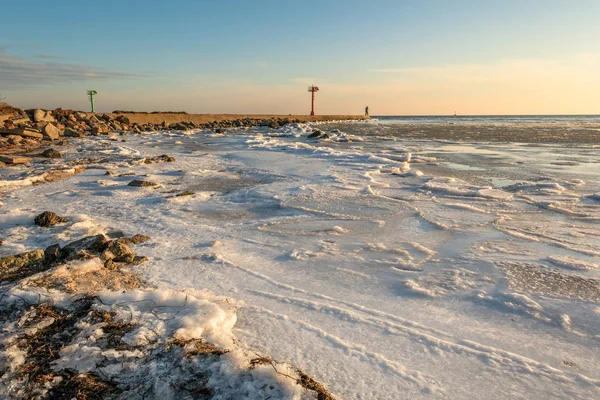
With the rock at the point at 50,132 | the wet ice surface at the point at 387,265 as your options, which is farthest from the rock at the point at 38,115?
the wet ice surface at the point at 387,265

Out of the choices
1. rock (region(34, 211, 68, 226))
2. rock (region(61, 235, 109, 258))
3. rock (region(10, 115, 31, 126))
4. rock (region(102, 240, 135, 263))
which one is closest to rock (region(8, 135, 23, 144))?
rock (region(10, 115, 31, 126))

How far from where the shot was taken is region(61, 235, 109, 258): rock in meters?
3.33

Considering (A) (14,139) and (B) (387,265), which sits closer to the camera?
(B) (387,265)

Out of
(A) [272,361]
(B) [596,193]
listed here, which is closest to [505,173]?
(B) [596,193]

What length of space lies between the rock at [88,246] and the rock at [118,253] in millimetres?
81

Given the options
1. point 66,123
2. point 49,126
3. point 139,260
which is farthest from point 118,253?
point 66,123

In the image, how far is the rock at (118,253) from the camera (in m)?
3.31

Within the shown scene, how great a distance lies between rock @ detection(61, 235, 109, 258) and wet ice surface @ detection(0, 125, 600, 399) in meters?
0.38

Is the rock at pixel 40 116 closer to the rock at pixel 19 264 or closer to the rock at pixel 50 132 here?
the rock at pixel 50 132

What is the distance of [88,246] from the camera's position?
3.43 meters

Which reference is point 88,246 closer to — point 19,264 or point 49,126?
point 19,264

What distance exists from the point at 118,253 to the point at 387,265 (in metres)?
2.36

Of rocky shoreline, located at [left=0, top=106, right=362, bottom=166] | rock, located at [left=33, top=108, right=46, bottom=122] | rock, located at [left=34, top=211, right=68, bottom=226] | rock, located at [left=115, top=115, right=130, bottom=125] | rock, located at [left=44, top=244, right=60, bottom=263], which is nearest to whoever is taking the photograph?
rock, located at [left=44, top=244, right=60, bottom=263]

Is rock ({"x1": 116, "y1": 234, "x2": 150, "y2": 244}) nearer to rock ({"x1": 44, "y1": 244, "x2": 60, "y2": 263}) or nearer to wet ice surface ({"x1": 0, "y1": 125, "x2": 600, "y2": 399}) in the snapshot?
wet ice surface ({"x1": 0, "y1": 125, "x2": 600, "y2": 399})
